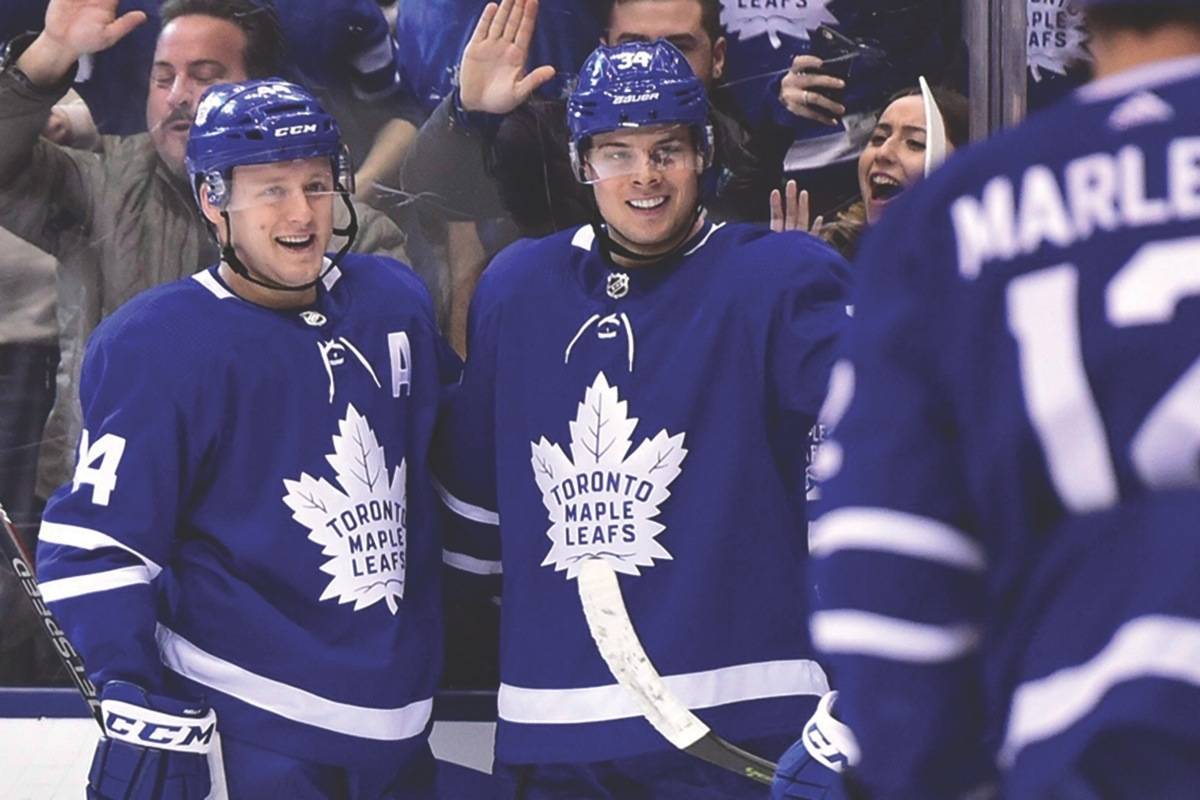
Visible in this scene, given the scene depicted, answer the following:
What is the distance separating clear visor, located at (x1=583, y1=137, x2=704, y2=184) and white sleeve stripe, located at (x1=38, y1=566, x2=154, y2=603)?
2.51 feet

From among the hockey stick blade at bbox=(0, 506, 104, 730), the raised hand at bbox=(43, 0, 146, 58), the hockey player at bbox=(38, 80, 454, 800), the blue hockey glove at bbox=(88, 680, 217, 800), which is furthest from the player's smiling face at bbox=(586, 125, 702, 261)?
the hockey stick blade at bbox=(0, 506, 104, 730)

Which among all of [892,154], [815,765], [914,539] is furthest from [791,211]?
[914,539]

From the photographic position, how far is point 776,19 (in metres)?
2.96

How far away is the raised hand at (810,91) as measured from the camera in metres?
2.97

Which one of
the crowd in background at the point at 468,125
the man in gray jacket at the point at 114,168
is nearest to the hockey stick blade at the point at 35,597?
the crowd in background at the point at 468,125

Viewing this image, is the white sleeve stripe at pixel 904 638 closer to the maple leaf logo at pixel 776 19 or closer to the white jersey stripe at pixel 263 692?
Answer: the white jersey stripe at pixel 263 692

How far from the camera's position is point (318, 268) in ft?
8.05

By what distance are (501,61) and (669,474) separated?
0.88 metres

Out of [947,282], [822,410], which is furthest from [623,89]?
[947,282]

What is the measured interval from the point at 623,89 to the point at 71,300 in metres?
1.15

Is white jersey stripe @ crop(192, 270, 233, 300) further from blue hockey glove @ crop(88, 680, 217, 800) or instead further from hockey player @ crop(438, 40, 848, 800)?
Answer: blue hockey glove @ crop(88, 680, 217, 800)

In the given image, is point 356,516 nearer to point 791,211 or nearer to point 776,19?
point 791,211

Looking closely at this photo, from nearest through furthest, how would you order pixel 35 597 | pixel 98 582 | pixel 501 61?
pixel 98 582, pixel 501 61, pixel 35 597

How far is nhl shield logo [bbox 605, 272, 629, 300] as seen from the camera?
8.14ft
